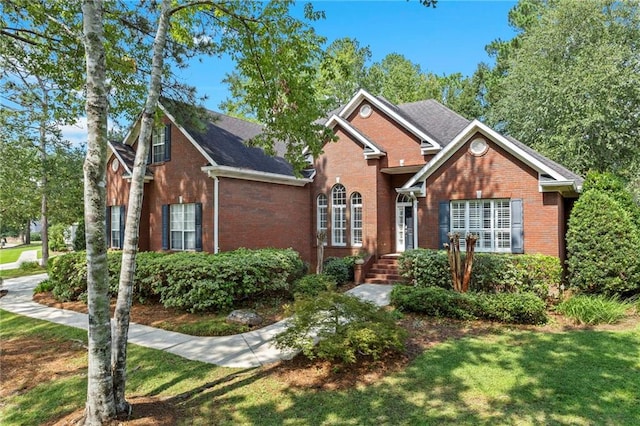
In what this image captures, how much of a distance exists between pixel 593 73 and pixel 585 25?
3746 millimetres

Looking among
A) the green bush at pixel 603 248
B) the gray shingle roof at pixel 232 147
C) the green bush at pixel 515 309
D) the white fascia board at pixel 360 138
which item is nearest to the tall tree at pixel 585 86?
the green bush at pixel 603 248

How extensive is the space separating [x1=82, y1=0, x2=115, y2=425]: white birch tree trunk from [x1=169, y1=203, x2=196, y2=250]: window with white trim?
10053mm

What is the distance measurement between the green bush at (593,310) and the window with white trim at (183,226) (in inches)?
479

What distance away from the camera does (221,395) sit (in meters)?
5.22

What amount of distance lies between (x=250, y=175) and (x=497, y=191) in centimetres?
895

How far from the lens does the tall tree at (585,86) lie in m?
20.3

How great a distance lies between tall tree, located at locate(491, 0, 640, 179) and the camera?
20266mm

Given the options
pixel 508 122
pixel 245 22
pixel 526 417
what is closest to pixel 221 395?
pixel 526 417

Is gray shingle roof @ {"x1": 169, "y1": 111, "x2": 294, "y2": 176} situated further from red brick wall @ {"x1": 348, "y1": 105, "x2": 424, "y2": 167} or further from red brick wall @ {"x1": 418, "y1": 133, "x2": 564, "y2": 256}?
red brick wall @ {"x1": 418, "y1": 133, "x2": 564, "y2": 256}

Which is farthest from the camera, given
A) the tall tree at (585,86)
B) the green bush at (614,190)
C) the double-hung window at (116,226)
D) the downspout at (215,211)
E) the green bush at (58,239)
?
the green bush at (58,239)

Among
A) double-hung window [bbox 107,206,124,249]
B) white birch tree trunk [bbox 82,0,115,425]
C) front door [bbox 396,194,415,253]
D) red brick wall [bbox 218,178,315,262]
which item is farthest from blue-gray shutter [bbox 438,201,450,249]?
double-hung window [bbox 107,206,124,249]

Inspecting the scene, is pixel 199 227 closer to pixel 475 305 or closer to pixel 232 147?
pixel 232 147

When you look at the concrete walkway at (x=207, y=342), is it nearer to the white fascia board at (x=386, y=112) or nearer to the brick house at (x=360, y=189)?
the brick house at (x=360, y=189)

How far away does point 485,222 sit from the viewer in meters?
12.7
